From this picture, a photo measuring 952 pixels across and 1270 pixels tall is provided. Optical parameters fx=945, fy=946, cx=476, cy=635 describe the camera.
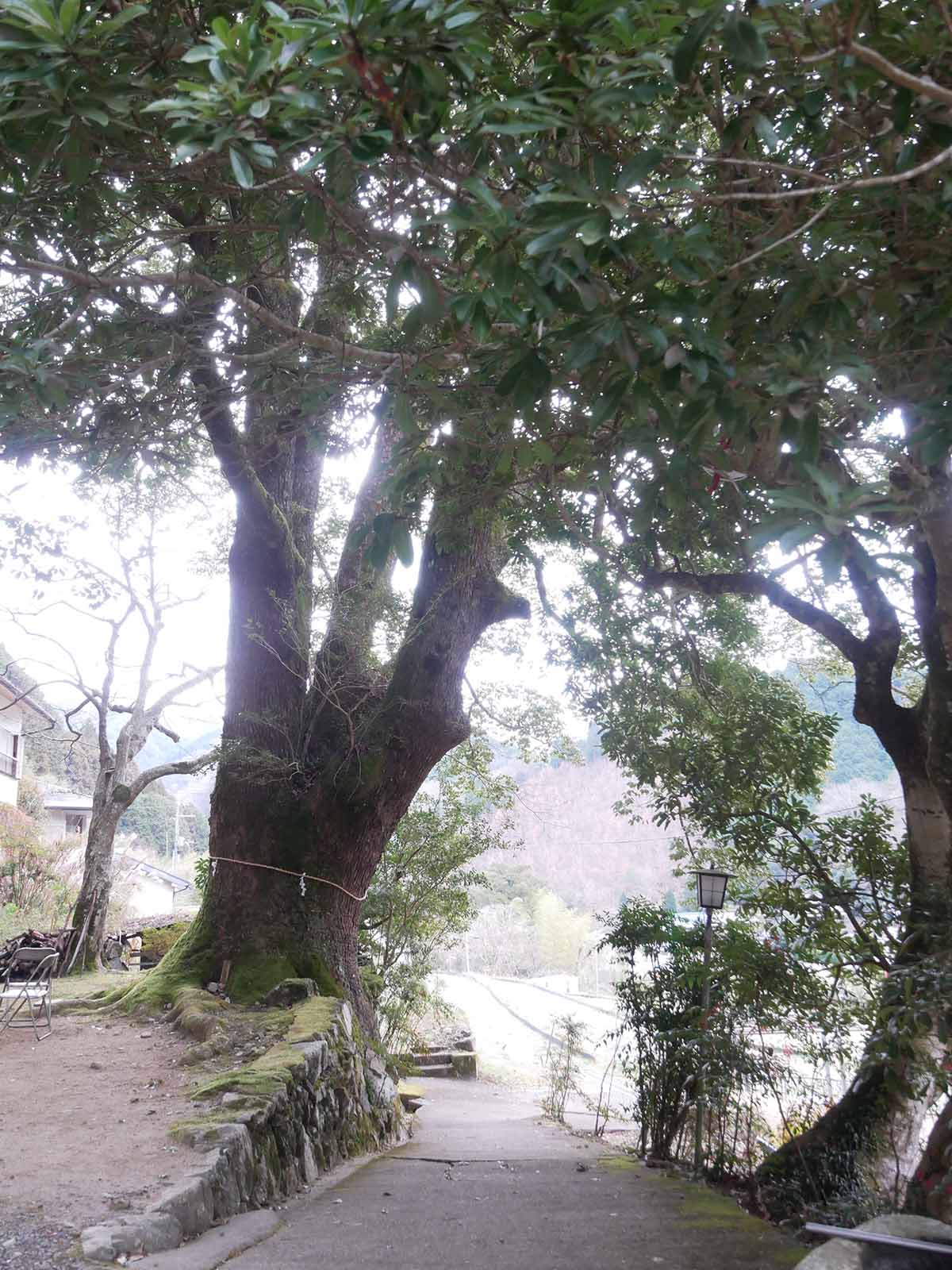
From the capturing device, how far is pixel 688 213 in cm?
388

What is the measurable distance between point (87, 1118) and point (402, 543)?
3.82 m

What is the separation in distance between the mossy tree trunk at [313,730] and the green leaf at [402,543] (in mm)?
4454

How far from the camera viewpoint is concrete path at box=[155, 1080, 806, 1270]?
3.50 m

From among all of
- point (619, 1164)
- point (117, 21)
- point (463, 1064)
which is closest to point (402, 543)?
point (117, 21)

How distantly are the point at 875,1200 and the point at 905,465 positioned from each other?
3466mm

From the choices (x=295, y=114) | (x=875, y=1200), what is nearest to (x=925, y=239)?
(x=295, y=114)

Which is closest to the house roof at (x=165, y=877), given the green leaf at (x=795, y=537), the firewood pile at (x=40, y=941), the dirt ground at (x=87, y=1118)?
the firewood pile at (x=40, y=941)

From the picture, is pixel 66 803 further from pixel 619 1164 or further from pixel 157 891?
pixel 619 1164

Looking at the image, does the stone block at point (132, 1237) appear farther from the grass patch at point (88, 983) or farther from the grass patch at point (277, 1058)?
the grass patch at point (88, 983)

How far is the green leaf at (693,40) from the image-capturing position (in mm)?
2021

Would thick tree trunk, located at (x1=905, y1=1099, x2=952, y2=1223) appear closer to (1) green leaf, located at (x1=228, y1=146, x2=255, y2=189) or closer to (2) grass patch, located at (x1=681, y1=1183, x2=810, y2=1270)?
(2) grass patch, located at (x1=681, y1=1183, x2=810, y2=1270)

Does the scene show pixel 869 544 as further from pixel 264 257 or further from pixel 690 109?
pixel 264 257

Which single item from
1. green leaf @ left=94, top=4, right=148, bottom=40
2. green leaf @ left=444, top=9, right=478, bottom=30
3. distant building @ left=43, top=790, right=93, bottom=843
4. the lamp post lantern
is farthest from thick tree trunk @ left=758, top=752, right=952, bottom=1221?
distant building @ left=43, top=790, right=93, bottom=843

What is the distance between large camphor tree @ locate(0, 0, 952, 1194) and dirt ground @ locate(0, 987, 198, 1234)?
2.61 meters
